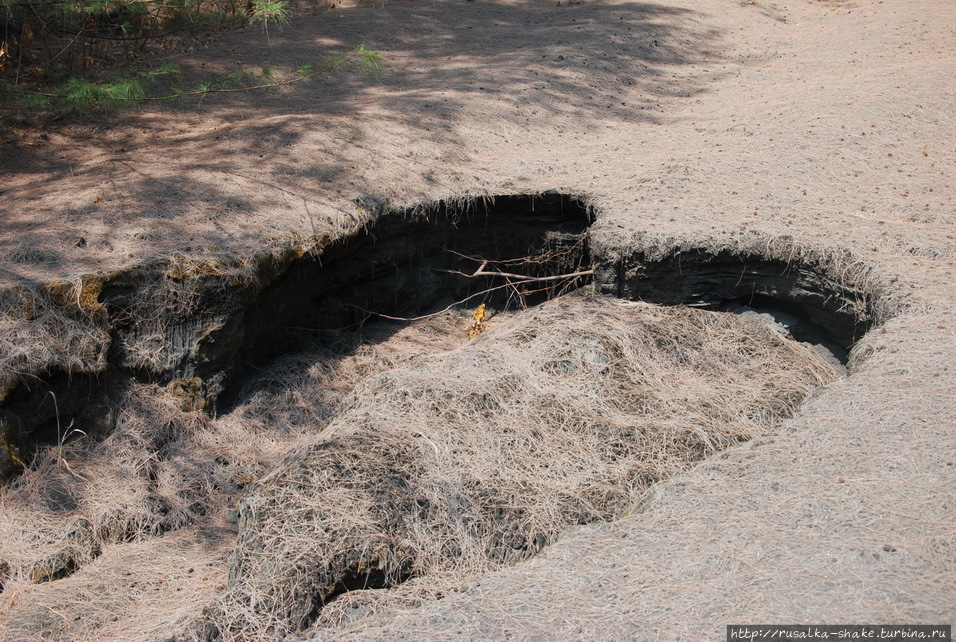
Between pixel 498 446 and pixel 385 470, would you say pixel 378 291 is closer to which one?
pixel 498 446

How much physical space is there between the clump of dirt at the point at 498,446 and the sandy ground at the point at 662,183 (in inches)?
17.8

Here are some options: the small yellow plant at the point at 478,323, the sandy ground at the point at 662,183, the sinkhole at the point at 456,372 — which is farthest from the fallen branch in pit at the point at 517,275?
the sandy ground at the point at 662,183

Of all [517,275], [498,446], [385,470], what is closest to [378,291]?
[517,275]

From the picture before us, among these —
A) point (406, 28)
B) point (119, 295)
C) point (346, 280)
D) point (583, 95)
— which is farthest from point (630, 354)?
point (406, 28)

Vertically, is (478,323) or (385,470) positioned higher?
(385,470)

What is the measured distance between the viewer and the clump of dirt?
365cm

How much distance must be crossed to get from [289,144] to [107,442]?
298 centimetres

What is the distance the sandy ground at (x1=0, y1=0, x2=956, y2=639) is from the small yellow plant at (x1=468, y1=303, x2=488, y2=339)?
1052 mm

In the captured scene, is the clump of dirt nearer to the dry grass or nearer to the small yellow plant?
the dry grass

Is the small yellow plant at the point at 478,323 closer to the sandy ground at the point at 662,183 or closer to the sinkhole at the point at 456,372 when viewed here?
the sinkhole at the point at 456,372

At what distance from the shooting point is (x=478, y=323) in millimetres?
6703

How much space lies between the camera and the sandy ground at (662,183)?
2.93 m

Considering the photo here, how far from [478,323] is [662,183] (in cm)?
193

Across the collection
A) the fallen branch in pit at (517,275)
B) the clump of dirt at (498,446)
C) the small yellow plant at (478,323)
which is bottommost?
the small yellow plant at (478,323)
